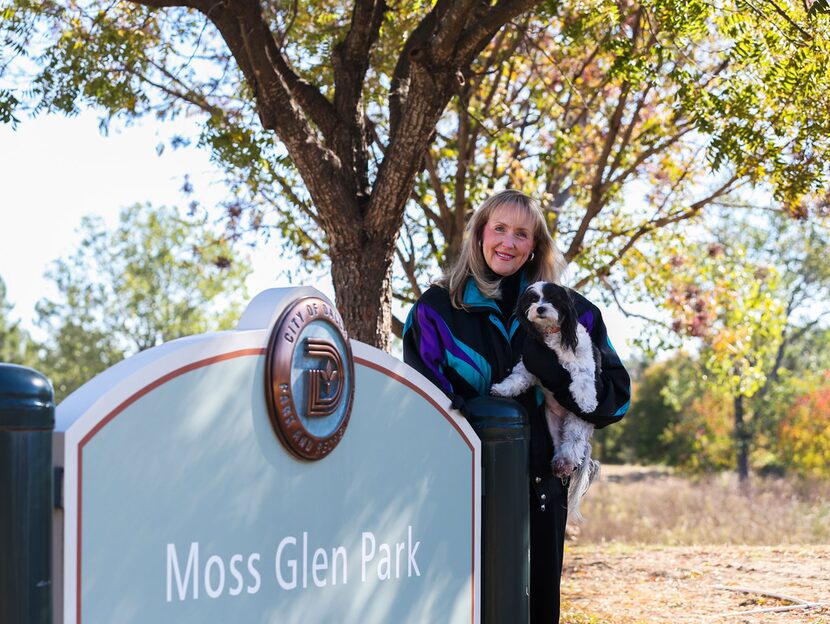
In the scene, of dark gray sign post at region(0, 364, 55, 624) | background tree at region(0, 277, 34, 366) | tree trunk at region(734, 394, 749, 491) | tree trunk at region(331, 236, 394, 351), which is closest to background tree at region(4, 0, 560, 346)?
tree trunk at region(331, 236, 394, 351)

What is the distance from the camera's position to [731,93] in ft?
19.4

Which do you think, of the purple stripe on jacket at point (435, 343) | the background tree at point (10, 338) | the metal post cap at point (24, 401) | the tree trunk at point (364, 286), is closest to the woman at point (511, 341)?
the purple stripe on jacket at point (435, 343)

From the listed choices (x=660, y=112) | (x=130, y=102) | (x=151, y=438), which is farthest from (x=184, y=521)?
(x=660, y=112)

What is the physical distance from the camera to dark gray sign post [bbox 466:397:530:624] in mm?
3223

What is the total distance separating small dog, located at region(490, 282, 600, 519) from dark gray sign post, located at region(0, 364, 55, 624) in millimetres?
1742

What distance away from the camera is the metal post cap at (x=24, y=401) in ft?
6.34

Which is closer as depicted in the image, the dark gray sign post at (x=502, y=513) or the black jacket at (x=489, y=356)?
the dark gray sign post at (x=502, y=513)

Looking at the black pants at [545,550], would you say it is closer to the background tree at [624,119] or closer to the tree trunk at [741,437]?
the background tree at [624,119]

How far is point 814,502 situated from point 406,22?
10.5 metres

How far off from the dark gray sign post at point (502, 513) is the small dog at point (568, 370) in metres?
0.20

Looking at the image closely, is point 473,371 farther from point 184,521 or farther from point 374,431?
point 184,521

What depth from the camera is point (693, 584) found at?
6.96 meters

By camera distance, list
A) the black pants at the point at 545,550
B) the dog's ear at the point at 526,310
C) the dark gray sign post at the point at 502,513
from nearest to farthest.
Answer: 1. the dark gray sign post at the point at 502,513
2. the dog's ear at the point at 526,310
3. the black pants at the point at 545,550

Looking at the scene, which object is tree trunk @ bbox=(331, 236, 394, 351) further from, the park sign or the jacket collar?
the park sign
